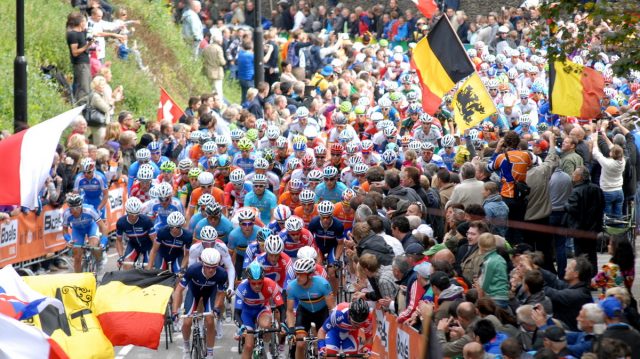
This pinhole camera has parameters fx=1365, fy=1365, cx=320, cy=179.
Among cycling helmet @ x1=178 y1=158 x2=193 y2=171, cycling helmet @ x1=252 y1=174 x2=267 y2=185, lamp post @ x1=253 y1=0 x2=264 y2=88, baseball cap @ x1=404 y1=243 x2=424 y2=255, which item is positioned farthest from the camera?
lamp post @ x1=253 y1=0 x2=264 y2=88

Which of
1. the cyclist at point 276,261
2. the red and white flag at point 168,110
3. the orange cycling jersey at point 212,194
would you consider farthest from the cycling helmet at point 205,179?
the red and white flag at point 168,110

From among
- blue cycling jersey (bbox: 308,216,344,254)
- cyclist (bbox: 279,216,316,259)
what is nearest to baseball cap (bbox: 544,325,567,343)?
cyclist (bbox: 279,216,316,259)

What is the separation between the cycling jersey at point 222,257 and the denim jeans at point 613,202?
228 inches

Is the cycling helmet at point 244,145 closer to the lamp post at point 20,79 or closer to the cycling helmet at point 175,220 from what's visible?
the lamp post at point 20,79

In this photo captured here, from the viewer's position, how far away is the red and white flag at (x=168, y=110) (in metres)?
27.2

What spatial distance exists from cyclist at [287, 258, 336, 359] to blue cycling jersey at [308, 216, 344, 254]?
2.57 meters

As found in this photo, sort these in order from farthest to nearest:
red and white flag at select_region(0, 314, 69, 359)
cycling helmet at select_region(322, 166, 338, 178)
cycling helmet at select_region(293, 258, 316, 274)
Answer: cycling helmet at select_region(322, 166, 338, 178), cycling helmet at select_region(293, 258, 316, 274), red and white flag at select_region(0, 314, 69, 359)

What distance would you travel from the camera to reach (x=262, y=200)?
20.7 metres

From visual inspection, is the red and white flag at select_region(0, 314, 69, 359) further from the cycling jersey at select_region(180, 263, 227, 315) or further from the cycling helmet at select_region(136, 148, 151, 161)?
the cycling helmet at select_region(136, 148, 151, 161)

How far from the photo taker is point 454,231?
15734 mm

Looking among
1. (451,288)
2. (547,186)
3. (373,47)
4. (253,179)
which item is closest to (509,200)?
(547,186)

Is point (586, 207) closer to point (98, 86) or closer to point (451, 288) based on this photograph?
point (451, 288)

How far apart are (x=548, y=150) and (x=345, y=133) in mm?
4945

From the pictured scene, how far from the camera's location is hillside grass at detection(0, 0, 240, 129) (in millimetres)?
27875
